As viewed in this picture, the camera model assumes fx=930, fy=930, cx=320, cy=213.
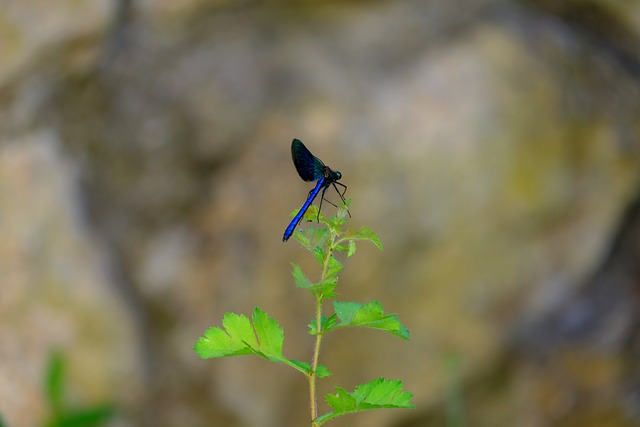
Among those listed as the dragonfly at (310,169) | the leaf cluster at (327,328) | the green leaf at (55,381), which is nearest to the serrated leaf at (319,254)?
the leaf cluster at (327,328)

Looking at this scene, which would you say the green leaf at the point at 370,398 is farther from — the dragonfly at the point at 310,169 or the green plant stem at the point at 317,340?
the dragonfly at the point at 310,169

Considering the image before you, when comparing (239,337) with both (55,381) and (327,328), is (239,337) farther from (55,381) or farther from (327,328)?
(55,381)

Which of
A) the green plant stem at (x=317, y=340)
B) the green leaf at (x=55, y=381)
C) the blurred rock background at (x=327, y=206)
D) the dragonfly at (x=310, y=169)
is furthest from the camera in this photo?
the blurred rock background at (x=327, y=206)

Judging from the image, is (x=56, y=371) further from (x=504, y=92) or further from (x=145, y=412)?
(x=504, y=92)

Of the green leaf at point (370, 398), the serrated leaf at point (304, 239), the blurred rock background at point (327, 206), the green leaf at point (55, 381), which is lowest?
the green leaf at point (370, 398)

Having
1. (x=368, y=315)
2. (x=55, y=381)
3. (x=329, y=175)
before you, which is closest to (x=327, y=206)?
(x=55, y=381)
